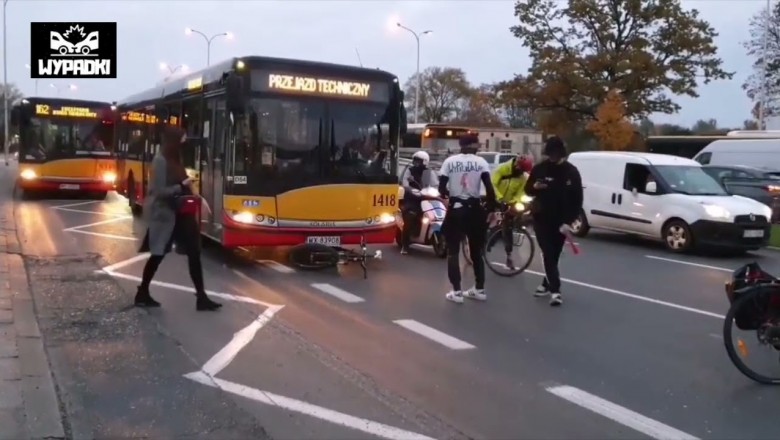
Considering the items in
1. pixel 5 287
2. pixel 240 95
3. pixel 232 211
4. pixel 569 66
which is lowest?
pixel 5 287

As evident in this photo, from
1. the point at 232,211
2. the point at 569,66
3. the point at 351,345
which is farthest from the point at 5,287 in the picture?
the point at 569,66

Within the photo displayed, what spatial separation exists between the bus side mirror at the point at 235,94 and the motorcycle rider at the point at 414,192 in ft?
10.8

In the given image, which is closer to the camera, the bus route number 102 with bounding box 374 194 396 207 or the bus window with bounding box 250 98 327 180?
the bus window with bounding box 250 98 327 180

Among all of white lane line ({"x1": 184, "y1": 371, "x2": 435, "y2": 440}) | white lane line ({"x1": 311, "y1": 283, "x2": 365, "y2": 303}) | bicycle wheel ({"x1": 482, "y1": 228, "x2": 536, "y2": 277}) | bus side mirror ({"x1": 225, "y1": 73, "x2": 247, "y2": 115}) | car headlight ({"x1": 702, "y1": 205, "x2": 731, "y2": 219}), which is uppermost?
bus side mirror ({"x1": 225, "y1": 73, "x2": 247, "y2": 115})

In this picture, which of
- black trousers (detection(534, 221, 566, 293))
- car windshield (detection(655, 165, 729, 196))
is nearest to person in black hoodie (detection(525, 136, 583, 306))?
black trousers (detection(534, 221, 566, 293))

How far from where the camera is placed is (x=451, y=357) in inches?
286

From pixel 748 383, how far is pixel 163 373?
451 cm

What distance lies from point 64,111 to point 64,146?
992 millimetres

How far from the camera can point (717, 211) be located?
49.3 feet

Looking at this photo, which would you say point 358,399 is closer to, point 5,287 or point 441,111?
point 5,287

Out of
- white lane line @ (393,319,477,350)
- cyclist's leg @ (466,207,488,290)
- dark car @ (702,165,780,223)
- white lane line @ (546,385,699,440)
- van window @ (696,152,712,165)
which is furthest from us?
van window @ (696,152,712,165)

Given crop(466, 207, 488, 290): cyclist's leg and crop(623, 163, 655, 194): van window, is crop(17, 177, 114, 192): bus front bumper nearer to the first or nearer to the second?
crop(623, 163, 655, 194): van window

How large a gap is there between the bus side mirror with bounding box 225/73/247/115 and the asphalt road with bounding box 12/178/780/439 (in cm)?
221

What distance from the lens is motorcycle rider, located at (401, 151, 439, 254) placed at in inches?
545
